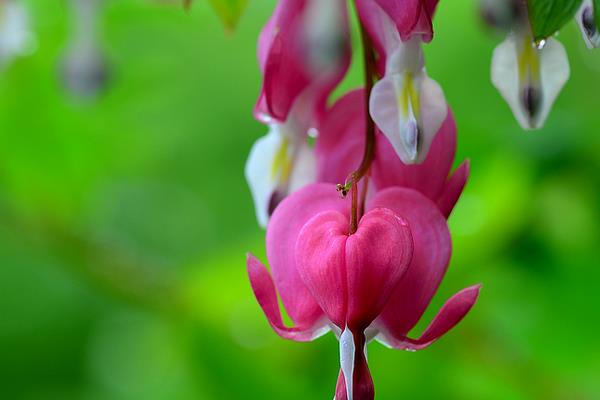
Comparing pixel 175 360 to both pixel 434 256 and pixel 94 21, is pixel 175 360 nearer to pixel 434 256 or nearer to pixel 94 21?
pixel 94 21

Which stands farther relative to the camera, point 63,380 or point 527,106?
point 63,380

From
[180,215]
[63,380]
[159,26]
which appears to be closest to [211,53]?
[180,215]

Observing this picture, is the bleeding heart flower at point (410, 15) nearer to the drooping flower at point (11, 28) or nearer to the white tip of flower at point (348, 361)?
the white tip of flower at point (348, 361)

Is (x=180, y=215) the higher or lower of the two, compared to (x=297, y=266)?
lower

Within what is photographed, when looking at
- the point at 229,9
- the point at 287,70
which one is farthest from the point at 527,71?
the point at 229,9

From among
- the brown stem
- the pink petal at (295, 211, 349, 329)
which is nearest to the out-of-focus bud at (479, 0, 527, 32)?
the brown stem

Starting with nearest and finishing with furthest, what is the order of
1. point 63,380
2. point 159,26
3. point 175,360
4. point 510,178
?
point 510,178
point 175,360
point 159,26
point 63,380

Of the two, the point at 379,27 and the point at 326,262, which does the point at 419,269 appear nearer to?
the point at 326,262

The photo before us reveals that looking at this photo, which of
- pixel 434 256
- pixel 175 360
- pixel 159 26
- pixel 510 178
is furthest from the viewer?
pixel 159 26
